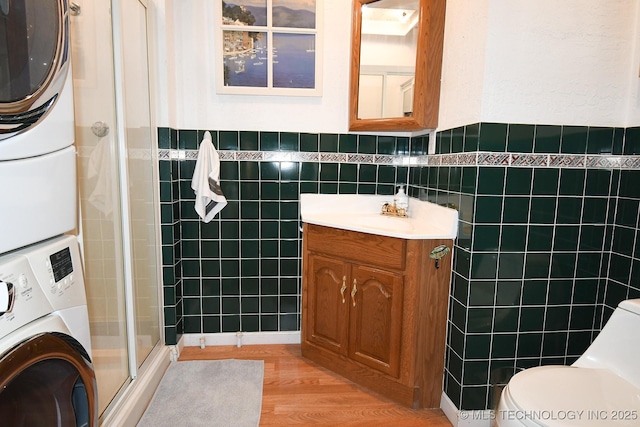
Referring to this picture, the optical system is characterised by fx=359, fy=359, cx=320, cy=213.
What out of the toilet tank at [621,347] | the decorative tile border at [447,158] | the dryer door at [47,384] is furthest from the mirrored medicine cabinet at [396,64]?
the dryer door at [47,384]

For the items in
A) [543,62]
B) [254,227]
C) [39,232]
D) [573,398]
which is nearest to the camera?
[39,232]

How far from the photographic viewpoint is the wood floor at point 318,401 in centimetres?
171

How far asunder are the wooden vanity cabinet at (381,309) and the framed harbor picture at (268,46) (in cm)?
94

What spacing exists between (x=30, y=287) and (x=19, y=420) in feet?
1.01

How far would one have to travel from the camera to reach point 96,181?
4.82 ft

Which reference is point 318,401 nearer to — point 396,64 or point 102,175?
point 102,175

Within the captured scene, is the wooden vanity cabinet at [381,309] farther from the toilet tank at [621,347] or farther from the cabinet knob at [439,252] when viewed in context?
the toilet tank at [621,347]

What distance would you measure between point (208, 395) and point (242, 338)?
536 millimetres

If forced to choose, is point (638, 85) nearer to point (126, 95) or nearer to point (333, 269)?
point (333, 269)

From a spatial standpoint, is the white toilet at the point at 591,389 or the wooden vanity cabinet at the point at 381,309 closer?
the white toilet at the point at 591,389

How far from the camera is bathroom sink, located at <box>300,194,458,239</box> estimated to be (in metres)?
1.72

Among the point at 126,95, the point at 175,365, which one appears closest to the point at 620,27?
the point at 126,95

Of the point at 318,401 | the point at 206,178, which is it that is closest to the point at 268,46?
the point at 206,178

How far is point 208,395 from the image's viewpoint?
1.88 m
